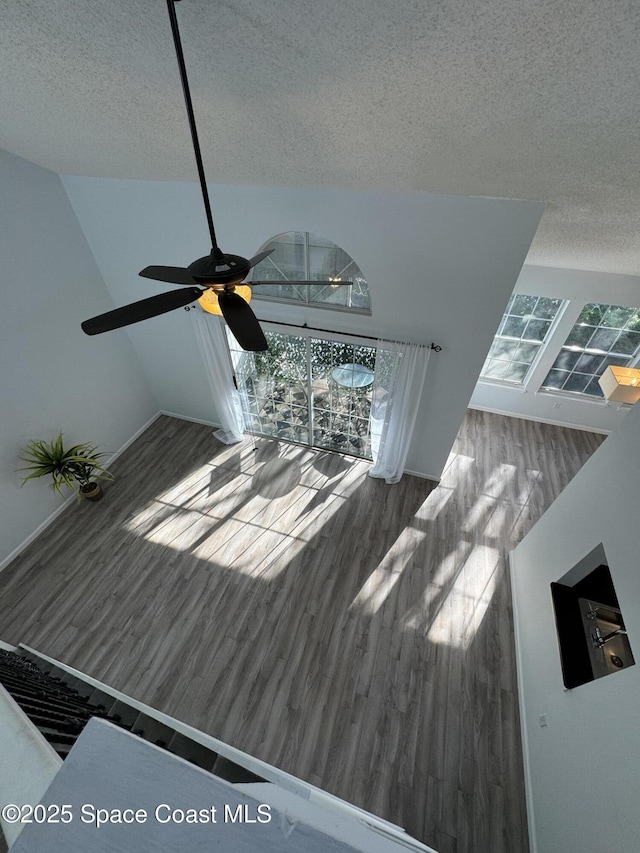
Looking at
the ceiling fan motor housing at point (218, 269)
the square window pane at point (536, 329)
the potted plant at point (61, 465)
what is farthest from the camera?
the square window pane at point (536, 329)

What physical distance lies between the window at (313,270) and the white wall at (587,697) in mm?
2206

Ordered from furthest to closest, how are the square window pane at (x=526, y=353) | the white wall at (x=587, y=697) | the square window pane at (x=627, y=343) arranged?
1. the square window pane at (x=526, y=353)
2. the square window pane at (x=627, y=343)
3. the white wall at (x=587, y=697)

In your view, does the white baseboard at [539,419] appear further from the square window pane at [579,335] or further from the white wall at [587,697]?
the white wall at [587,697]

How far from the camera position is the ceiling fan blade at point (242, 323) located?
1.32 metres

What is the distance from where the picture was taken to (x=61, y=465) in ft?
11.4

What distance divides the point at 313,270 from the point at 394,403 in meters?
1.48

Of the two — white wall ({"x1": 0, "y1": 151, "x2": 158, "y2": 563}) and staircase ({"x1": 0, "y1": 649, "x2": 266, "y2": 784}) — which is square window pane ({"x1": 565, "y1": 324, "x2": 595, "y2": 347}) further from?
white wall ({"x1": 0, "y1": 151, "x2": 158, "y2": 563})

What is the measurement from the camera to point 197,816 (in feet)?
1.55

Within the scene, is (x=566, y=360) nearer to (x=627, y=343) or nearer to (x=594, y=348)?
(x=594, y=348)

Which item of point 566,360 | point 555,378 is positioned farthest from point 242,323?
point 555,378

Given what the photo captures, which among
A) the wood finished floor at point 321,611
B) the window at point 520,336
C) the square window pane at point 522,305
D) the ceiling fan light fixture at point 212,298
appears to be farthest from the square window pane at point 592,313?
the ceiling fan light fixture at point 212,298

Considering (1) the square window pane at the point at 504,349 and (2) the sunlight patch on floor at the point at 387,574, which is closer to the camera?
(2) the sunlight patch on floor at the point at 387,574

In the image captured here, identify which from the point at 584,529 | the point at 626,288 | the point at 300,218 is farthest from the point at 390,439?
the point at 626,288

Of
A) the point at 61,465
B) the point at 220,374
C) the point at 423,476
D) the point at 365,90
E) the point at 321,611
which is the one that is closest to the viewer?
the point at 365,90
